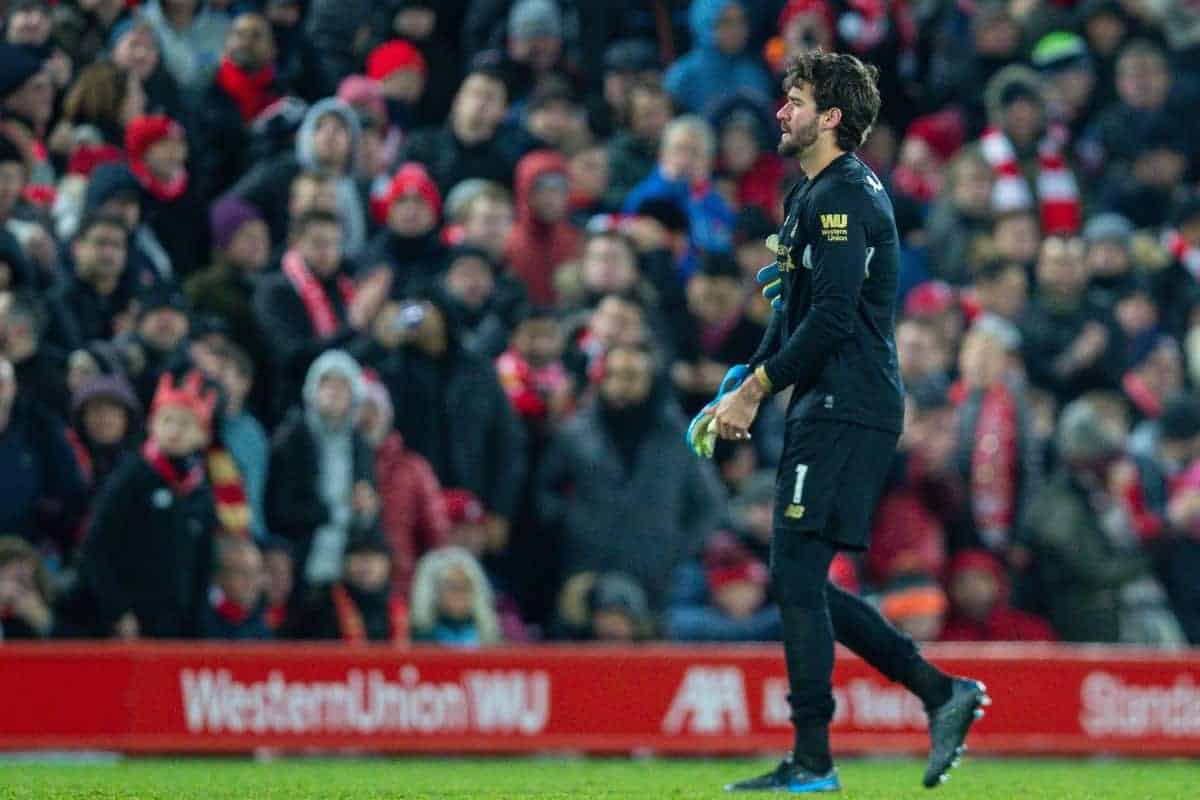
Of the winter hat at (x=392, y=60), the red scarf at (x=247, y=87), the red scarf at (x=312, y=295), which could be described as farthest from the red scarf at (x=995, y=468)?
the red scarf at (x=247, y=87)

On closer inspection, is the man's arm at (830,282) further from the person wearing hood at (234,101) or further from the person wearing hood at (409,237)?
the person wearing hood at (234,101)

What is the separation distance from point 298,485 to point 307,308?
1.04 m

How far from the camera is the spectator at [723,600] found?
12.4 metres

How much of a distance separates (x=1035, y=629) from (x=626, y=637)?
2594 mm

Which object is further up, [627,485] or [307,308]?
[307,308]

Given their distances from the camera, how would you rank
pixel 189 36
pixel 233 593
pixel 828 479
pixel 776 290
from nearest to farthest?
pixel 828 479 → pixel 776 290 → pixel 233 593 → pixel 189 36

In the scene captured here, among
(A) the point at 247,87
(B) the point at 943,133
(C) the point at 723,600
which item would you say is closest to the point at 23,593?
(C) the point at 723,600

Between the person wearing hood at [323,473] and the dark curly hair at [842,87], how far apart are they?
4.76m

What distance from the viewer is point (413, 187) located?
13.5m

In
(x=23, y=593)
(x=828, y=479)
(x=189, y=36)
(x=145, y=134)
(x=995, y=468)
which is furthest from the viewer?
(x=189, y=36)

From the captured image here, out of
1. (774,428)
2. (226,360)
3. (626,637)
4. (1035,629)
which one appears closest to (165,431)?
(226,360)

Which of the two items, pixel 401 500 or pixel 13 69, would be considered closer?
pixel 401 500

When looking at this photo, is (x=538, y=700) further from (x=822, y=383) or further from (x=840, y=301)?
(x=840, y=301)

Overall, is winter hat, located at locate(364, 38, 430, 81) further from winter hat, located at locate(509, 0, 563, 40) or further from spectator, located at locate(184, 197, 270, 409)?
spectator, located at locate(184, 197, 270, 409)
